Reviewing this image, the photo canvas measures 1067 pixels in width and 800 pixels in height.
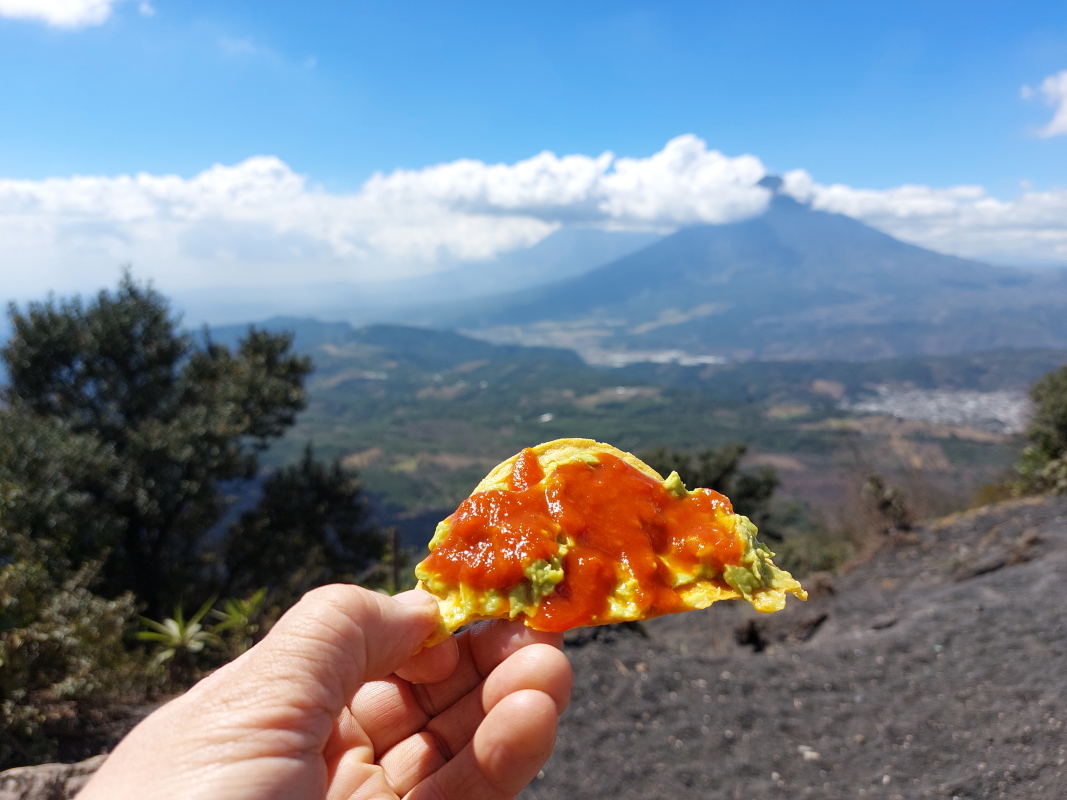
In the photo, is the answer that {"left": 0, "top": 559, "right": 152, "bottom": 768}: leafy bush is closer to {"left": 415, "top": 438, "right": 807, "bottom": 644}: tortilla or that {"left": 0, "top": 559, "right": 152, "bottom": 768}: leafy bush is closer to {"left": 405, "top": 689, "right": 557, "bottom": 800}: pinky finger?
{"left": 415, "top": 438, "right": 807, "bottom": 644}: tortilla

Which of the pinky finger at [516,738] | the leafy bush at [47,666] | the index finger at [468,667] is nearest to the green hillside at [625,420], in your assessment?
the index finger at [468,667]

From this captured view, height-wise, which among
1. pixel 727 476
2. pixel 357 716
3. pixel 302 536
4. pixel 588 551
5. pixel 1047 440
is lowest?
pixel 302 536

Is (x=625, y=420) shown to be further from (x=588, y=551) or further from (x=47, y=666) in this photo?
(x=588, y=551)

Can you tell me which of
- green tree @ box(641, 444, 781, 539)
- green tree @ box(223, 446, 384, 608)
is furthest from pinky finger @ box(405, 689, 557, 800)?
green tree @ box(641, 444, 781, 539)

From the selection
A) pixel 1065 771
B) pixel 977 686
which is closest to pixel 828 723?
pixel 977 686

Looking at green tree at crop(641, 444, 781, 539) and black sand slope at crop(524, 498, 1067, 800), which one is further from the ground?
black sand slope at crop(524, 498, 1067, 800)

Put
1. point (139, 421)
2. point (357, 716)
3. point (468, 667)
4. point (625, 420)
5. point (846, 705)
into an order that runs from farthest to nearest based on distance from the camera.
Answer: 1. point (625, 420)
2. point (139, 421)
3. point (846, 705)
4. point (468, 667)
5. point (357, 716)

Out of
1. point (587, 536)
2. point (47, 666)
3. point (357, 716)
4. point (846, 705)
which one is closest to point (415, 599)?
point (357, 716)
